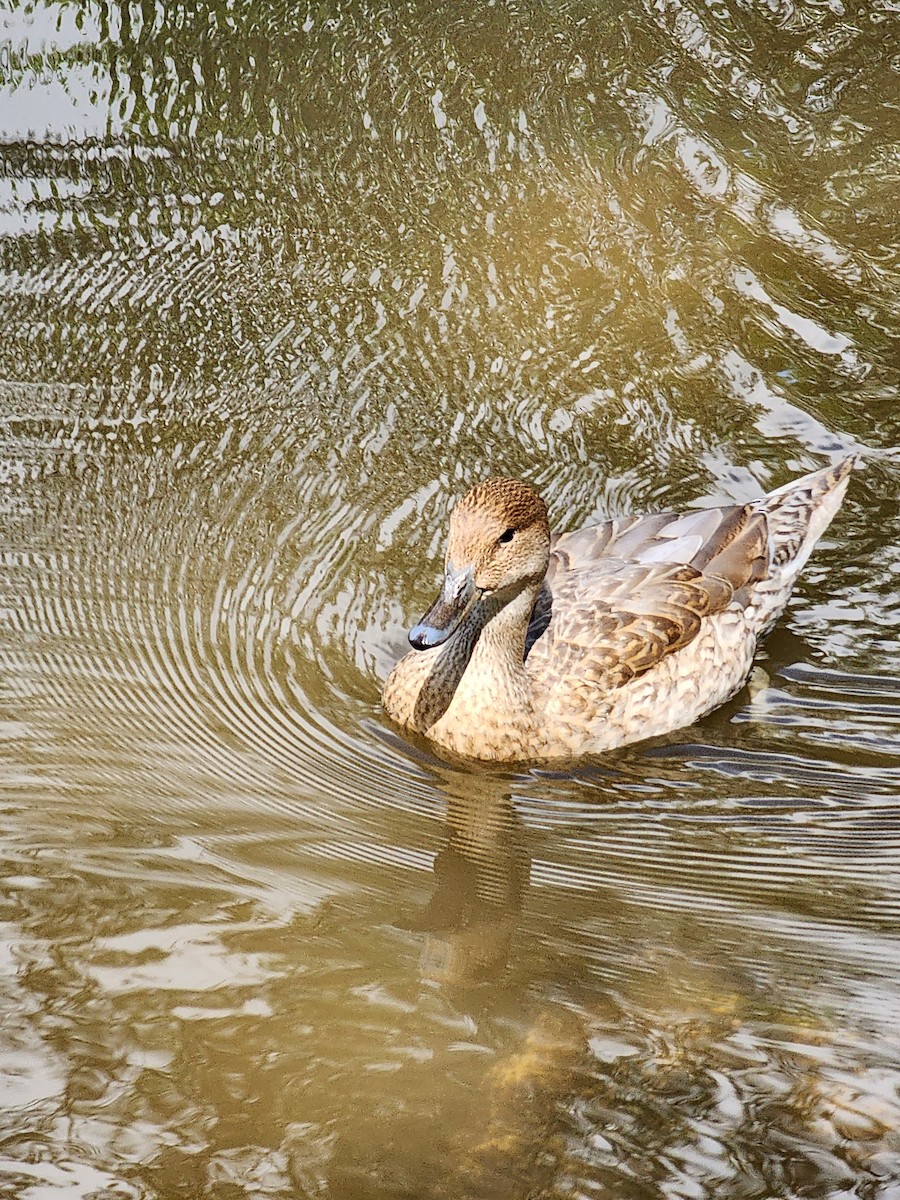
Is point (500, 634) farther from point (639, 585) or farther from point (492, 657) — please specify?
point (639, 585)

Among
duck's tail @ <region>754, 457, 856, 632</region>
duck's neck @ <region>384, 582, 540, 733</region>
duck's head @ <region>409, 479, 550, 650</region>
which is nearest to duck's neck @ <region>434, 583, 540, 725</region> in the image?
duck's neck @ <region>384, 582, 540, 733</region>

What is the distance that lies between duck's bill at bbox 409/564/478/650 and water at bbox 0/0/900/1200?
0.63 m

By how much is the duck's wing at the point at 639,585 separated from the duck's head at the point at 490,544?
43cm

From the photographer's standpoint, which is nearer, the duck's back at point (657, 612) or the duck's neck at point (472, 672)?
the duck's neck at point (472, 672)

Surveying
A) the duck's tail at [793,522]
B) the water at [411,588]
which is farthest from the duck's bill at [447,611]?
the duck's tail at [793,522]

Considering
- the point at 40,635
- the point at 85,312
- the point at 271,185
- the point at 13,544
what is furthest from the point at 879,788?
the point at 271,185

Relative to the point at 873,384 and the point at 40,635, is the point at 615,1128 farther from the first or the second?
the point at 873,384

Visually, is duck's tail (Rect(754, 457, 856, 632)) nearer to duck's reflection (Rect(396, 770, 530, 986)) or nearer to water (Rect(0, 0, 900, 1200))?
water (Rect(0, 0, 900, 1200))

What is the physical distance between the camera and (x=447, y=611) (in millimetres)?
5469

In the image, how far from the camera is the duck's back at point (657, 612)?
6.16 meters

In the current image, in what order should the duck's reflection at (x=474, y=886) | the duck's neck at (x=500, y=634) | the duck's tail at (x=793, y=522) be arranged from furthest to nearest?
1. the duck's tail at (x=793, y=522)
2. the duck's neck at (x=500, y=634)
3. the duck's reflection at (x=474, y=886)

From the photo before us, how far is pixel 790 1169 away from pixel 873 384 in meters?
5.03

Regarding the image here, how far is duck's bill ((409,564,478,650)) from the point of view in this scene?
5.33 m

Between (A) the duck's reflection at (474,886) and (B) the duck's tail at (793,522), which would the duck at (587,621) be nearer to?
(B) the duck's tail at (793,522)
